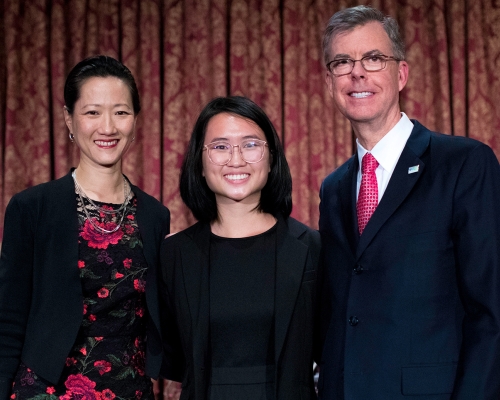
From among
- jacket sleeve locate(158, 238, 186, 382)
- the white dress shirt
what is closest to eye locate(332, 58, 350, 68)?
the white dress shirt

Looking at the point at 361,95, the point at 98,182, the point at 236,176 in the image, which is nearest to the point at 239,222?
the point at 236,176

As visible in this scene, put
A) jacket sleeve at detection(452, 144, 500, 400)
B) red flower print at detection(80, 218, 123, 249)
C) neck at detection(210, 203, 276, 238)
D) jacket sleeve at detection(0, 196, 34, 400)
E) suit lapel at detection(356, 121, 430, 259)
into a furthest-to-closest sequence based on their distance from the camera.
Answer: neck at detection(210, 203, 276, 238)
red flower print at detection(80, 218, 123, 249)
jacket sleeve at detection(0, 196, 34, 400)
suit lapel at detection(356, 121, 430, 259)
jacket sleeve at detection(452, 144, 500, 400)

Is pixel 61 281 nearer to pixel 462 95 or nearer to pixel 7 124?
pixel 7 124

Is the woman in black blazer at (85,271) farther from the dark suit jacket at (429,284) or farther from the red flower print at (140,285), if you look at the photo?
the dark suit jacket at (429,284)

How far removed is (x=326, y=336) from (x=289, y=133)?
7.88 feet

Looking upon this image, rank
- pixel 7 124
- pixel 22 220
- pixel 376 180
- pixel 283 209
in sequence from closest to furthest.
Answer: pixel 376 180 → pixel 22 220 → pixel 283 209 → pixel 7 124

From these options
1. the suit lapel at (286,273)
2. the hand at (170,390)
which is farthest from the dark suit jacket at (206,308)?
the hand at (170,390)

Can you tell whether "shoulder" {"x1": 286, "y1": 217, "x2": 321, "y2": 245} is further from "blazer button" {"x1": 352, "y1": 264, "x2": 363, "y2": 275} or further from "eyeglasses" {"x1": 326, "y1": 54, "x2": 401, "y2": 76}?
"eyeglasses" {"x1": 326, "y1": 54, "x2": 401, "y2": 76}

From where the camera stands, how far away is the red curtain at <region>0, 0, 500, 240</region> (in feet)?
13.6

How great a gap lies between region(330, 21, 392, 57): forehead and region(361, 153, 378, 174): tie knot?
1.03 feet

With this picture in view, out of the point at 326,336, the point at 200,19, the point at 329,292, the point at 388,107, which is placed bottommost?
the point at 326,336

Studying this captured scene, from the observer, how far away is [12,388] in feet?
6.41

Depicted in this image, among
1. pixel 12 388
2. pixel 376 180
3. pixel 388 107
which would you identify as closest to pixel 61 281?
pixel 12 388

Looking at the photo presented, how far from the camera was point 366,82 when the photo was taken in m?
1.90
